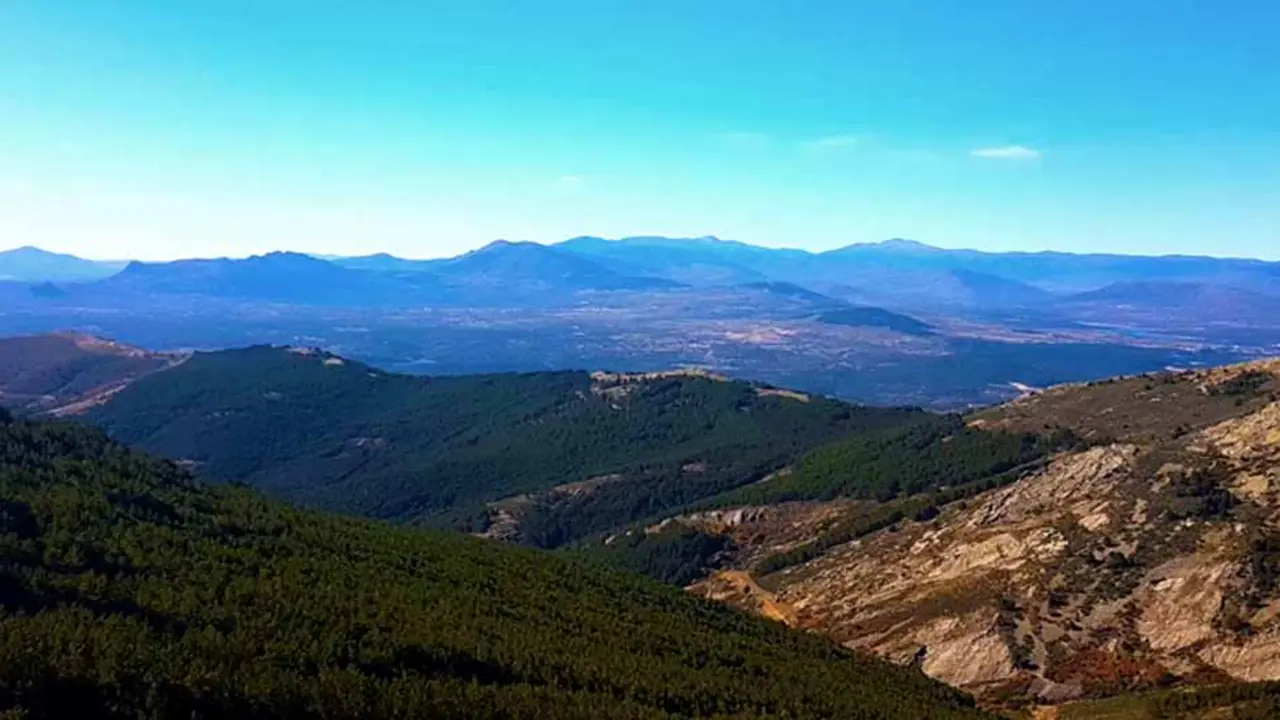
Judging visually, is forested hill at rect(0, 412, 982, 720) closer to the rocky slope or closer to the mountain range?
the mountain range

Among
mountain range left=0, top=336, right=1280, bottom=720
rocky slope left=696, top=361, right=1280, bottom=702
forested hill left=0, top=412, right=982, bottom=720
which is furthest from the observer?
rocky slope left=696, top=361, right=1280, bottom=702

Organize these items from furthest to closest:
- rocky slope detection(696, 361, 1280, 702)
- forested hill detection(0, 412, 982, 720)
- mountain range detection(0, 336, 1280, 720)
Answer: rocky slope detection(696, 361, 1280, 702), mountain range detection(0, 336, 1280, 720), forested hill detection(0, 412, 982, 720)

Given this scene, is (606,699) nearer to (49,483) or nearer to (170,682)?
(170,682)

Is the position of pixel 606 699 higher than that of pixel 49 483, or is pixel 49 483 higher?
pixel 49 483

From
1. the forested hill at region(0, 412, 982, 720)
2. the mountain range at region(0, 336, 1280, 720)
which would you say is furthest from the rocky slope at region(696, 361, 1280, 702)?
the forested hill at region(0, 412, 982, 720)

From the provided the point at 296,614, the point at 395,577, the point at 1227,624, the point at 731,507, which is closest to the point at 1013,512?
the point at 1227,624

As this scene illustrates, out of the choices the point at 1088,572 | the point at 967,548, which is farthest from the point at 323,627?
the point at 967,548

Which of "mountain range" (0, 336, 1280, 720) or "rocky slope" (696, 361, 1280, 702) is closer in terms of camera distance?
"mountain range" (0, 336, 1280, 720)
